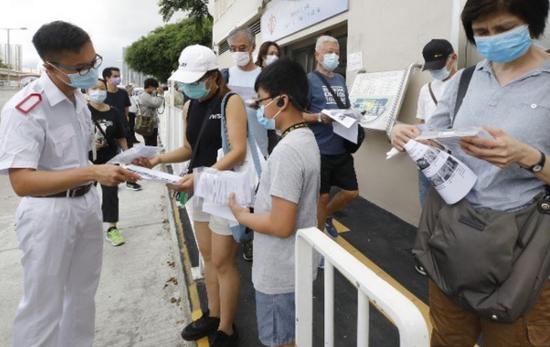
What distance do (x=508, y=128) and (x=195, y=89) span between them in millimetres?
1583

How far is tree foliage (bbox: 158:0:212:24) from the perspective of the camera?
76.5 feet

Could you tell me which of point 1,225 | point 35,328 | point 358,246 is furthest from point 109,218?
point 358,246

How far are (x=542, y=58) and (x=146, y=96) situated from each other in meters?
7.10

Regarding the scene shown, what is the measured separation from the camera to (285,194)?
146 centimetres

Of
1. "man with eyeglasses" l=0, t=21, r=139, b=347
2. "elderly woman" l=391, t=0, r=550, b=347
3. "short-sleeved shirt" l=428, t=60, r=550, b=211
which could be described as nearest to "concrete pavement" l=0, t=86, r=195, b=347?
"man with eyeglasses" l=0, t=21, r=139, b=347

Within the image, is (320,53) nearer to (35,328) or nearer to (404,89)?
(404,89)

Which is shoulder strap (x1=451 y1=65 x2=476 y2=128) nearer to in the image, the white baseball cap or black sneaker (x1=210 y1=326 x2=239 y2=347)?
the white baseball cap

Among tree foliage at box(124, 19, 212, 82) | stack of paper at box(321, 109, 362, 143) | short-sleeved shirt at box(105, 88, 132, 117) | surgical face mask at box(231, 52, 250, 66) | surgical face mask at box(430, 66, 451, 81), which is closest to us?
stack of paper at box(321, 109, 362, 143)

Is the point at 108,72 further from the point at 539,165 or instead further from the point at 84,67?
the point at 539,165

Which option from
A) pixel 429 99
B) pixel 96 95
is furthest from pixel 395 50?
pixel 96 95

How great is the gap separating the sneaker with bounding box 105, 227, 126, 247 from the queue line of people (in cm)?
201

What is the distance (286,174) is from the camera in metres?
1.47

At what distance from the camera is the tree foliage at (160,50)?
112 feet

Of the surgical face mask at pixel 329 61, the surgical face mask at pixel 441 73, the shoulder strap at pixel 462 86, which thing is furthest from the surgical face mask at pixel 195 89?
the surgical face mask at pixel 441 73
